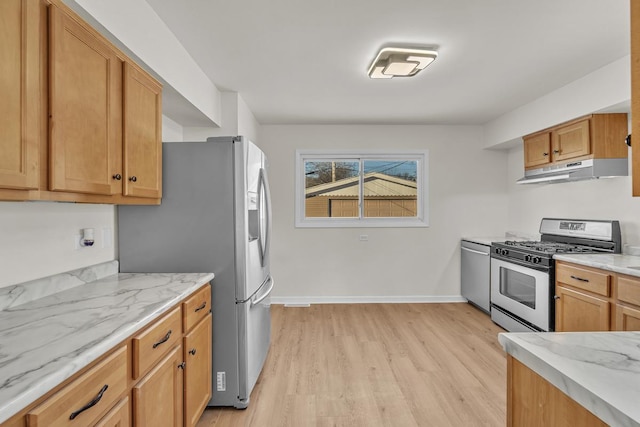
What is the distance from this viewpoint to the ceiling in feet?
6.55

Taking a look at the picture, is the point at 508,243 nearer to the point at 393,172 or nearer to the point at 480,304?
the point at 480,304

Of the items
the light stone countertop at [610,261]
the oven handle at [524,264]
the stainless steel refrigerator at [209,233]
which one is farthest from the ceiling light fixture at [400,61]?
the oven handle at [524,264]

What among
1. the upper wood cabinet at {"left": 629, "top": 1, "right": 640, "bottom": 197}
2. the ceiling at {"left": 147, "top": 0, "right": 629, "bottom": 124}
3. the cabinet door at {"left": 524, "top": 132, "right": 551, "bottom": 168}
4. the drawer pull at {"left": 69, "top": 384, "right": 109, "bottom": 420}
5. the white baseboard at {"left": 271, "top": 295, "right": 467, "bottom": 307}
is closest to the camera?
the drawer pull at {"left": 69, "top": 384, "right": 109, "bottom": 420}

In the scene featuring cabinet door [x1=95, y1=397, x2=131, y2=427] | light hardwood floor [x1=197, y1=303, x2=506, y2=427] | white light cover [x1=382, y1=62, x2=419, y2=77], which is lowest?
light hardwood floor [x1=197, y1=303, x2=506, y2=427]

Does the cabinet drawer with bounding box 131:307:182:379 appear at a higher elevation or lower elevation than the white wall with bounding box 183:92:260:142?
lower

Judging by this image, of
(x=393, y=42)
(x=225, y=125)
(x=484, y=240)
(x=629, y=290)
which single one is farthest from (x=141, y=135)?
(x=484, y=240)

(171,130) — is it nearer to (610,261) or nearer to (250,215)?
(250,215)

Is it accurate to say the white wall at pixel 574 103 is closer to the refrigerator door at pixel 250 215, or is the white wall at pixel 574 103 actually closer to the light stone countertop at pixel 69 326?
the refrigerator door at pixel 250 215

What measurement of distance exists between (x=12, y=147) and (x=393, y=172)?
429 centimetres

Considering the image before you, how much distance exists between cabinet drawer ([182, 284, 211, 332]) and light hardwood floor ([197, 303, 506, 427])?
718mm

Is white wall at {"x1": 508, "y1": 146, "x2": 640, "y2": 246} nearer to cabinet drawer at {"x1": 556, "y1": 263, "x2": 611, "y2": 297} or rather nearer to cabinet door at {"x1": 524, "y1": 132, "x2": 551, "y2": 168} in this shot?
cabinet door at {"x1": 524, "y1": 132, "x2": 551, "y2": 168}

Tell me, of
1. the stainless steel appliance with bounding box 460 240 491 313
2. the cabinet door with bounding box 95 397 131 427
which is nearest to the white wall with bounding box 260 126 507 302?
the stainless steel appliance with bounding box 460 240 491 313

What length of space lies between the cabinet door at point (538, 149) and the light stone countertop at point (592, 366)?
3044 mm

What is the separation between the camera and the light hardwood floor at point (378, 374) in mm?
2152
